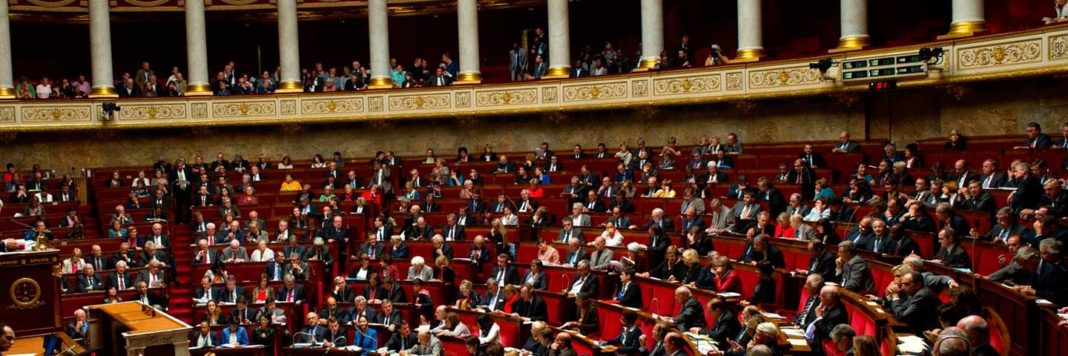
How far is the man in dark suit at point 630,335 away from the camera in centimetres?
1000

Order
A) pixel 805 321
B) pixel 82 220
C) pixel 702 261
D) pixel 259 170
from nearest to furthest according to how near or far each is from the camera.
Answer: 1. pixel 805 321
2. pixel 702 261
3. pixel 82 220
4. pixel 259 170

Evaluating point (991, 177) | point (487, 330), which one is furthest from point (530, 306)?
point (991, 177)

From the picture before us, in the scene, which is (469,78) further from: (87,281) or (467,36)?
(87,281)

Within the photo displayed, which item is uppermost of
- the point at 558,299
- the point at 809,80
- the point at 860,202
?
the point at 809,80

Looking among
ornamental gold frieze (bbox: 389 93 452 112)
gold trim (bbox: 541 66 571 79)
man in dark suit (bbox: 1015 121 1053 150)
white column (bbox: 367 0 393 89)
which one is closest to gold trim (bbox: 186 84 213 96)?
white column (bbox: 367 0 393 89)

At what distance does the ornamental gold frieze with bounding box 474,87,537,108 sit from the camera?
20922mm

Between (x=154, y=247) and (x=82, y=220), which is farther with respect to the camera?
(x=82, y=220)

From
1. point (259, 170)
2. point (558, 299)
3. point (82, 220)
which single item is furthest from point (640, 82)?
point (82, 220)

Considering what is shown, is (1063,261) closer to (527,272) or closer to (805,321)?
(805,321)

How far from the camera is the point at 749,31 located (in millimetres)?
18938

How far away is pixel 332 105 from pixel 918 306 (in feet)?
52.8

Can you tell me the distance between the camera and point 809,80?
56.9ft

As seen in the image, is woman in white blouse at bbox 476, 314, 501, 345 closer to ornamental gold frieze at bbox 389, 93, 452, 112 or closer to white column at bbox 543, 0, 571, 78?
white column at bbox 543, 0, 571, 78

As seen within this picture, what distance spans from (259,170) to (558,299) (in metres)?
9.34
